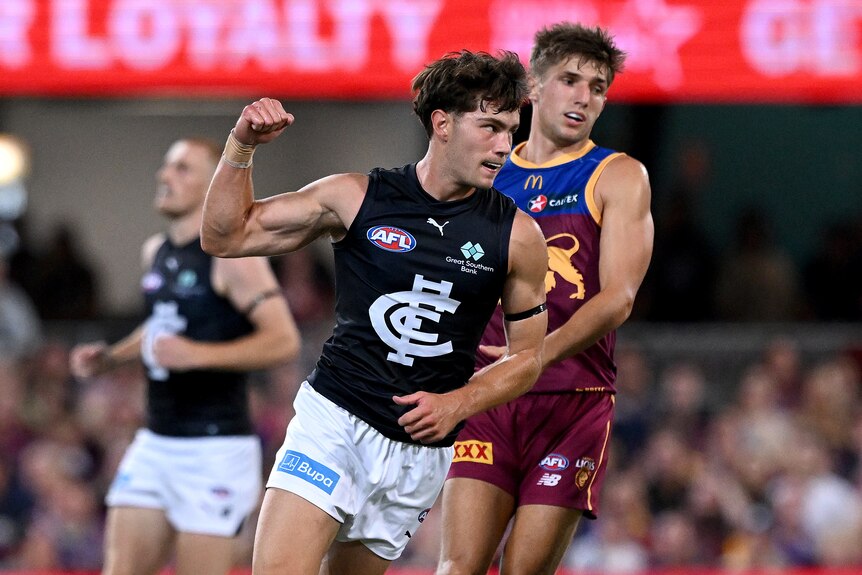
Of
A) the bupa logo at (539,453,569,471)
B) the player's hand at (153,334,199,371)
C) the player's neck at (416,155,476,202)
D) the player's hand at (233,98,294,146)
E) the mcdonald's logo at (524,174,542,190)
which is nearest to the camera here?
the player's hand at (233,98,294,146)

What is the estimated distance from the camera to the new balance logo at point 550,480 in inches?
198

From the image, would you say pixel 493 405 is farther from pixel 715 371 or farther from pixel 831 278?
pixel 831 278

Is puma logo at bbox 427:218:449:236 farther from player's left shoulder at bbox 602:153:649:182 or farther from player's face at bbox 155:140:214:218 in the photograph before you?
player's face at bbox 155:140:214:218

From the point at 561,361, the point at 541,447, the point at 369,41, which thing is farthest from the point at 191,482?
the point at 369,41

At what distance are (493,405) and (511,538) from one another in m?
0.82

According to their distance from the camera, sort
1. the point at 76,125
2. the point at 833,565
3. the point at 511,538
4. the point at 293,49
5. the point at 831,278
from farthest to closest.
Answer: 1. the point at 76,125
2. the point at 831,278
3. the point at 833,565
4. the point at 293,49
5. the point at 511,538

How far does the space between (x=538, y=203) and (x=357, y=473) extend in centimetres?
136

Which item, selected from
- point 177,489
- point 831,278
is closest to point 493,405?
point 177,489

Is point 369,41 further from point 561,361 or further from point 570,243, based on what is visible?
point 561,361

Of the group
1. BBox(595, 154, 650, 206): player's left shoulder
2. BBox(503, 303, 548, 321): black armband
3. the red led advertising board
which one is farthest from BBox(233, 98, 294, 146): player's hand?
the red led advertising board

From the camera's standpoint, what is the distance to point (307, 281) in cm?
1202

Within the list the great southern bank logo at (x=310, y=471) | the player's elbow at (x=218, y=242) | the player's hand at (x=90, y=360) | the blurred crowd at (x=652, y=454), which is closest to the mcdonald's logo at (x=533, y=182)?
the player's elbow at (x=218, y=242)

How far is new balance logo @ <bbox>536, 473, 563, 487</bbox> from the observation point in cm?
503

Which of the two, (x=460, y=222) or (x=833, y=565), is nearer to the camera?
(x=460, y=222)
